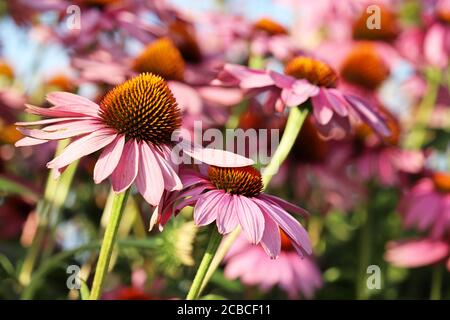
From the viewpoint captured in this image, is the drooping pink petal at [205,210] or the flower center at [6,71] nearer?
the drooping pink petal at [205,210]

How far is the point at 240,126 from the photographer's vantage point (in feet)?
6.63

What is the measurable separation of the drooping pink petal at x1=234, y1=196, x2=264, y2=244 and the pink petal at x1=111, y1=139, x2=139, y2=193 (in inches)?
5.7

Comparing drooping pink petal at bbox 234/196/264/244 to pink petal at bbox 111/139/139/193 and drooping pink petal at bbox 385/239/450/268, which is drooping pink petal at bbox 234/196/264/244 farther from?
drooping pink petal at bbox 385/239/450/268

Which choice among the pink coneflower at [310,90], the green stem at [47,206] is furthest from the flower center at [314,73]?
the green stem at [47,206]

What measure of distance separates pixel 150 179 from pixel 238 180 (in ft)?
0.46

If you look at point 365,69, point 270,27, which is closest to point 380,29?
point 365,69

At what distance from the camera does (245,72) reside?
1.29 meters

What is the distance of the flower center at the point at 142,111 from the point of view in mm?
Answer: 1010

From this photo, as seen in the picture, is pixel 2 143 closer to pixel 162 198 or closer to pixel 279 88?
pixel 279 88

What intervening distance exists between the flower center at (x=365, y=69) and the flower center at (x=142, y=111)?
4.53ft

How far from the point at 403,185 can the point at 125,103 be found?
4.66ft

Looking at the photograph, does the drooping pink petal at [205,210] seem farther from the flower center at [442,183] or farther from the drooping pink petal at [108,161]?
the flower center at [442,183]
